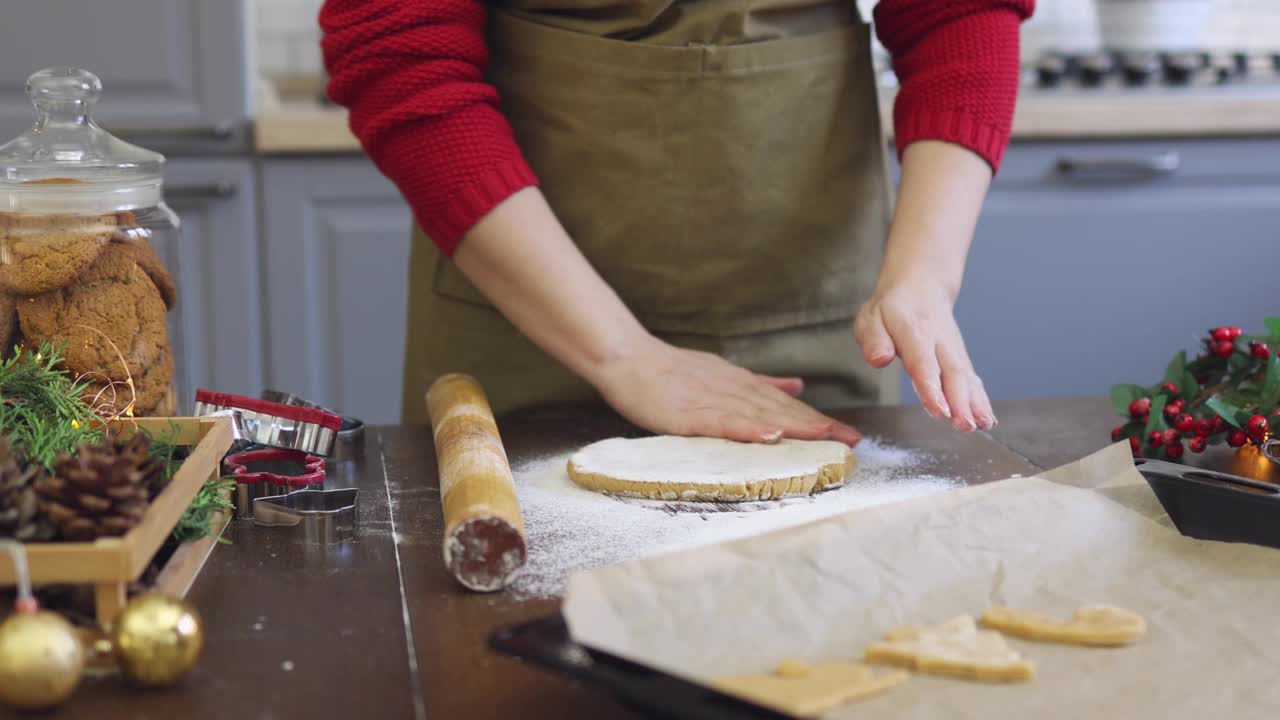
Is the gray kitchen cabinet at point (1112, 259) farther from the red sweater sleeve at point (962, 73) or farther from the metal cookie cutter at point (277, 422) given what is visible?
the metal cookie cutter at point (277, 422)

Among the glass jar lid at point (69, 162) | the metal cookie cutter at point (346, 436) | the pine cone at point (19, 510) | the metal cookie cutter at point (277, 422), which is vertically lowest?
the metal cookie cutter at point (346, 436)

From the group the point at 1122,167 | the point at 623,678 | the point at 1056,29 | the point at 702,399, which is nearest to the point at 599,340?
the point at 702,399

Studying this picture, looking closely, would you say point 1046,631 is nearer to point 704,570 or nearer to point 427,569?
point 704,570

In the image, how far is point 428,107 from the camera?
987 millimetres

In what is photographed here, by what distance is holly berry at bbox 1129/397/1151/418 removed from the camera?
879 millimetres

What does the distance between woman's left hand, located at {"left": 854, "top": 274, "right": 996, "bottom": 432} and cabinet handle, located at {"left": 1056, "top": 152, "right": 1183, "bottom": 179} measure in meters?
1.30

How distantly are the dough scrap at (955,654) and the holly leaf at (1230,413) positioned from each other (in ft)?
1.21

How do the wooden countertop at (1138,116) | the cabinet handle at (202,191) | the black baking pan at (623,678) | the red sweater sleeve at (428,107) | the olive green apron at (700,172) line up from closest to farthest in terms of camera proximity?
1. the black baking pan at (623,678)
2. the red sweater sleeve at (428,107)
3. the olive green apron at (700,172)
4. the cabinet handle at (202,191)
5. the wooden countertop at (1138,116)

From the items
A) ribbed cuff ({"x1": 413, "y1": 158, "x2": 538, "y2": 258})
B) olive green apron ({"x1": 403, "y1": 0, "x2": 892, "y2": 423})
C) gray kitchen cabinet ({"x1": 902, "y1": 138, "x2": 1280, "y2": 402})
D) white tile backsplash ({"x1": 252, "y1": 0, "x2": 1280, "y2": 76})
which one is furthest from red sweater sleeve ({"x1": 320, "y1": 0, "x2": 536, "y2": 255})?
white tile backsplash ({"x1": 252, "y1": 0, "x2": 1280, "y2": 76})

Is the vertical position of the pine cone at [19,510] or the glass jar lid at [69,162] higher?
A: the glass jar lid at [69,162]

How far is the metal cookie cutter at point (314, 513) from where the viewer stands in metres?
0.70

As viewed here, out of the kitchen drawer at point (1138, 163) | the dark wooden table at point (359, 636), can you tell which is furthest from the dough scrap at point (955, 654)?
the kitchen drawer at point (1138, 163)

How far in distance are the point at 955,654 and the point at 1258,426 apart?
0.41m

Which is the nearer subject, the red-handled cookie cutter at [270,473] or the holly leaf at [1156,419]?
the red-handled cookie cutter at [270,473]
